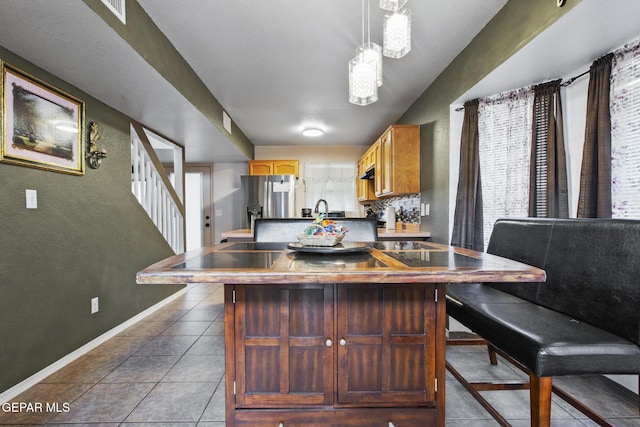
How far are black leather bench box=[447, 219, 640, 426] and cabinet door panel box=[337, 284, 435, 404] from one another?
0.34 m

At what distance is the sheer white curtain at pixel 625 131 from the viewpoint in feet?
5.32

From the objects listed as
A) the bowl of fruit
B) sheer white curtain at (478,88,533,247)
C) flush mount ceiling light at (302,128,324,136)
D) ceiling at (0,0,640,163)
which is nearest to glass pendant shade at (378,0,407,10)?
ceiling at (0,0,640,163)

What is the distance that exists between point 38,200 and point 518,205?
3482 mm

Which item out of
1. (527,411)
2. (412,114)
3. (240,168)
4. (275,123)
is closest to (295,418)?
(527,411)

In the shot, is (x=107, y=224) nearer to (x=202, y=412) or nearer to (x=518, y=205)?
(x=202, y=412)

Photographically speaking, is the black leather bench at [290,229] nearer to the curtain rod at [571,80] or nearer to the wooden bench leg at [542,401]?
the wooden bench leg at [542,401]

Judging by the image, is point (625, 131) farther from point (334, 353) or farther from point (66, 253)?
point (66, 253)

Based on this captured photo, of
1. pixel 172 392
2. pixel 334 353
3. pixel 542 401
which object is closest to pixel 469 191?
pixel 542 401

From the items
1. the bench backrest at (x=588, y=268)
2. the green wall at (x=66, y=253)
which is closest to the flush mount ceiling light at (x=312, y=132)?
the green wall at (x=66, y=253)

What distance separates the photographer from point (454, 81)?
2658 millimetres

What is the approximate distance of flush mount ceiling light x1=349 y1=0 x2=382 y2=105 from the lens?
1.56 metres

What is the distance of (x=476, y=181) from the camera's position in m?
2.56

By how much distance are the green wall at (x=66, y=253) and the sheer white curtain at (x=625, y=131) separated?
354 centimetres

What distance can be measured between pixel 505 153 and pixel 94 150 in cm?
340
